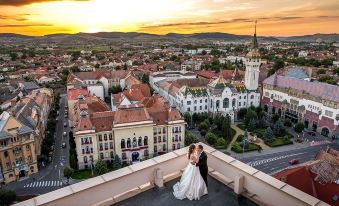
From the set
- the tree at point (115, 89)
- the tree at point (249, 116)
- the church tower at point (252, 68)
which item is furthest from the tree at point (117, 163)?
the tree at point (115, 89)

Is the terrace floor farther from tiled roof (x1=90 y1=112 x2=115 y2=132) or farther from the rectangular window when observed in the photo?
the rectangular window

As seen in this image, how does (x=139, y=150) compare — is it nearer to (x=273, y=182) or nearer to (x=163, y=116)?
(x=163, y=116)

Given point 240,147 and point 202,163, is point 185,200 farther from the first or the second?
point 240,147

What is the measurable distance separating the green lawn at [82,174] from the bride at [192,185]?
112ft

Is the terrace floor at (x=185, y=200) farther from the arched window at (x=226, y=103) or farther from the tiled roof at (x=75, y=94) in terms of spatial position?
the arched window at (x=226, y=103)

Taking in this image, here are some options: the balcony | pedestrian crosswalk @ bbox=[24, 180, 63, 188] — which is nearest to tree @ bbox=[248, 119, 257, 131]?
pedestrian crosswalk @ bbox=[24, 180, 63, 188]

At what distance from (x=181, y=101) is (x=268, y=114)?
82.0ft

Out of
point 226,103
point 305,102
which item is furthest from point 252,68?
point 305,102

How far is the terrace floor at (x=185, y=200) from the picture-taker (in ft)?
36.6

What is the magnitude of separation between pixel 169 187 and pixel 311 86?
209ft

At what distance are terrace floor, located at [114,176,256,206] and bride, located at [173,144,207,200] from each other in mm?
203

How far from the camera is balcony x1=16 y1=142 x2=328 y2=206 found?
974cm

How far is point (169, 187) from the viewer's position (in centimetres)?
1221

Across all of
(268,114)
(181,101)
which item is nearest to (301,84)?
(268,114)
